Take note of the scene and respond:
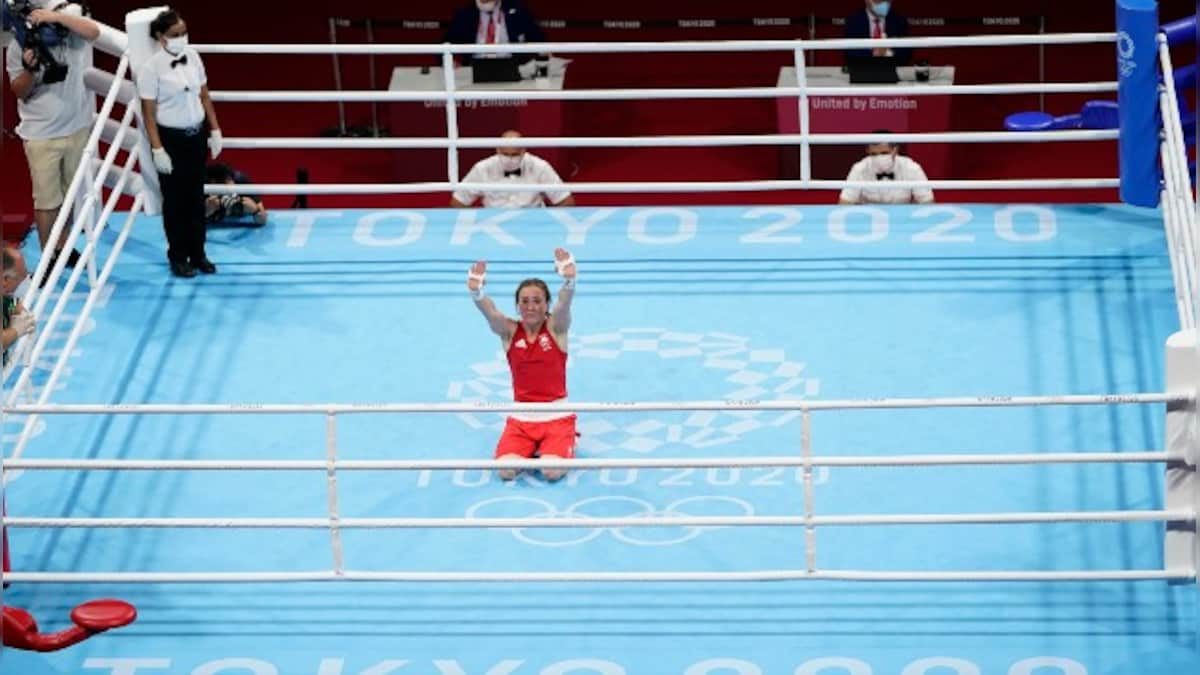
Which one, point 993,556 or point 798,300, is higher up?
point 798,300

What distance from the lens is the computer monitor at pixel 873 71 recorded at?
14.0 metres

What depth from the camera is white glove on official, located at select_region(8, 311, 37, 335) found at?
9164mm

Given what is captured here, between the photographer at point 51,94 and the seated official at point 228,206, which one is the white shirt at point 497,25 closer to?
the seated official at point 228,206

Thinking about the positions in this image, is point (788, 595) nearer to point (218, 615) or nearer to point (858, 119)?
point (218, 615)

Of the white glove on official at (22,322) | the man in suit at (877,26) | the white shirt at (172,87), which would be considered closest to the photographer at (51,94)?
the white shirt at (172,87)

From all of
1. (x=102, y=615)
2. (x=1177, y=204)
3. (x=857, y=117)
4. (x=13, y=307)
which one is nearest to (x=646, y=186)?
(x=857, y=117)

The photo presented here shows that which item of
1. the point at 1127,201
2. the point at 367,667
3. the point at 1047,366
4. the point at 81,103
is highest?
the point at 81,103

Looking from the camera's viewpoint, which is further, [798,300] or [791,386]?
[798,300]

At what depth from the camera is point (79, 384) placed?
1100 cm

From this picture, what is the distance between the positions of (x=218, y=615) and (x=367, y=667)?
0.76 meters

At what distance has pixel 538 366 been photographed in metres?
10.2

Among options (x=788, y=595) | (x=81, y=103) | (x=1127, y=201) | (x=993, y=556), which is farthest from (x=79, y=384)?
(x=1127, y=201)

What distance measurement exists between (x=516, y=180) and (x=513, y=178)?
38mm

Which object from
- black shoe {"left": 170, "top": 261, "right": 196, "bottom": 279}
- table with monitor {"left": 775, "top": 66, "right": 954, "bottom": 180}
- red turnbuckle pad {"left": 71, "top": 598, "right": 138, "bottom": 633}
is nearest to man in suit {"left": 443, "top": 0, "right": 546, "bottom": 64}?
table with monitor {"left": 775, "top": 66, "right": 954, "bottom": 180}
